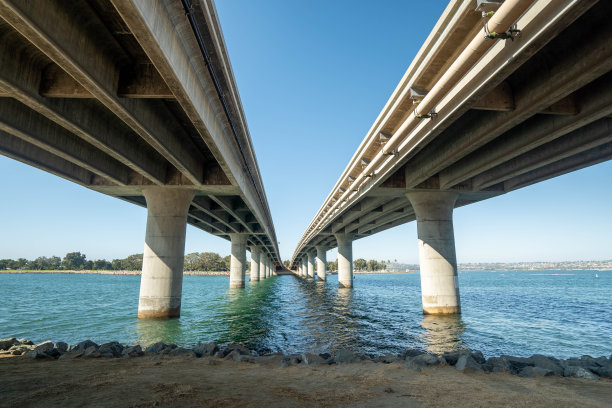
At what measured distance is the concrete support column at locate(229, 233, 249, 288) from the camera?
45094 millimetres

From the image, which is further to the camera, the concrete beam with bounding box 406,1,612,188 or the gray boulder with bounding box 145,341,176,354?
the gray boulder with bounding box 145,341,176,354

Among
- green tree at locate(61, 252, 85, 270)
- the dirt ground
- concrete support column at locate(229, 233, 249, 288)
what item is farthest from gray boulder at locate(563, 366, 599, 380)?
green tree at locate(61, 252, 85, 270)

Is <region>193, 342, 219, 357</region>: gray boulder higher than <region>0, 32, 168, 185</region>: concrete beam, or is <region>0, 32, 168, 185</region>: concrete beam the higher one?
<region>0, 32, 168, 185</region>: concrete beam

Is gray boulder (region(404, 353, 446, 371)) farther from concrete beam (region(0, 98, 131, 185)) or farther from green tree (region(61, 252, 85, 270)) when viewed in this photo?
green tree (region(61, 252, 85, 270))

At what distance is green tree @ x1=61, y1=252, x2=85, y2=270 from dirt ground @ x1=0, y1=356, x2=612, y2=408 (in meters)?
227

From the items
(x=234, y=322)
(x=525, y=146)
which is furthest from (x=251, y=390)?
(x=525, y=146)

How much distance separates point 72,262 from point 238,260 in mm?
197285

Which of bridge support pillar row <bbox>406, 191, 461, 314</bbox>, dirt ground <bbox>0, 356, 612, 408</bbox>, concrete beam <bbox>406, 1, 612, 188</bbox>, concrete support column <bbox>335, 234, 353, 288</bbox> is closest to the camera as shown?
dirt ground <bbox>0, 356, 612, 408</bbox>

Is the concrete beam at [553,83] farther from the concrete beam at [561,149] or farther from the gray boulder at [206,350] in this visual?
the gray boulder at [206,350]

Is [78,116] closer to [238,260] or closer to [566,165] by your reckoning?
[566,165]

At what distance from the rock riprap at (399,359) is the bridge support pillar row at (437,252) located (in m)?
10.1

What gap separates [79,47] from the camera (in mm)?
7711

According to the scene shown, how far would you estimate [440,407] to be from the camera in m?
5.16

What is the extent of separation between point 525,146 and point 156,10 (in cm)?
1431
